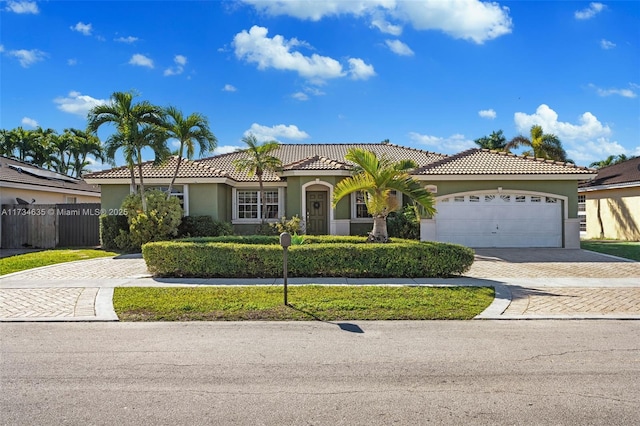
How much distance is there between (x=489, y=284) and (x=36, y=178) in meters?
22.7

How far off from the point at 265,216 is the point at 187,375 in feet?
55.3

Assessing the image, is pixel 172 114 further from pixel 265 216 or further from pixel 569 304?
pixel 569 304

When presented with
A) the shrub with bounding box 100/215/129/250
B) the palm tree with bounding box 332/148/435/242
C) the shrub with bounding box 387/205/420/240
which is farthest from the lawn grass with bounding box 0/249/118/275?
the shrub with bounding box 387/205/420/240

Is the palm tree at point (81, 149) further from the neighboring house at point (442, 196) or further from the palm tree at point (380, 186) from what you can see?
the palm tree at point (380, 186)

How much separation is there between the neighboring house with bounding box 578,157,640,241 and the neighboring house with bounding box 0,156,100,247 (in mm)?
28384

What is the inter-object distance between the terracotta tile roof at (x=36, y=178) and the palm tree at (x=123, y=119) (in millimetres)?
6338

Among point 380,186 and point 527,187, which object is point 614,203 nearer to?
point 527,187

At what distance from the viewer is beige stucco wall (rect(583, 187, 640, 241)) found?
22828mm

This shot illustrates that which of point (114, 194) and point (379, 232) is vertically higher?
point (114, 194)

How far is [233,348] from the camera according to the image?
5.96 meters

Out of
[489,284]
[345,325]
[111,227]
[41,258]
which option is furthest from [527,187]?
[41,258]

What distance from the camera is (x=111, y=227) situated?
1841cm

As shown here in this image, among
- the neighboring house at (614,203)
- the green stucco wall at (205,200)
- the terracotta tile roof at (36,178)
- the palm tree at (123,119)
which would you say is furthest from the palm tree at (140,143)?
the neighboring house at (614,203)

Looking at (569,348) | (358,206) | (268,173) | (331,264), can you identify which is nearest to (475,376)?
(569,348)
